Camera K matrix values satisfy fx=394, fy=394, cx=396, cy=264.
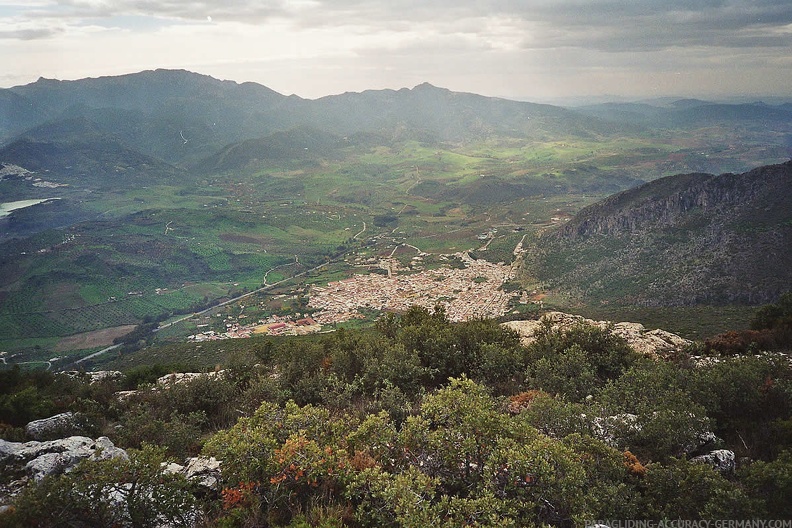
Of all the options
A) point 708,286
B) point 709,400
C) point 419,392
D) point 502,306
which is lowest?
point 502,306

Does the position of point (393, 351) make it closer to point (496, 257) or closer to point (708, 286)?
point (708, 286)

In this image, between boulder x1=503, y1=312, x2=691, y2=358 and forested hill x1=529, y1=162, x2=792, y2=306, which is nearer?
boulder x1=503, y1=312, x2=691, y2=358

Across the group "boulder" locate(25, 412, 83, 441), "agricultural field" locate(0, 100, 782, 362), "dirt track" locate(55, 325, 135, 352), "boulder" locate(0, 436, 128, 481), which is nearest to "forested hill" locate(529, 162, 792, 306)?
"agricultural field" locate(0, 100, 782, 362)

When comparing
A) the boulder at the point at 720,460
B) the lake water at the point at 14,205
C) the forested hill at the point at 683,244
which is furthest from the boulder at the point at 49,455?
the lake water at the point at 14,205

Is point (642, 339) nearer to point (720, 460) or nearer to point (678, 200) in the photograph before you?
point (720, 460)

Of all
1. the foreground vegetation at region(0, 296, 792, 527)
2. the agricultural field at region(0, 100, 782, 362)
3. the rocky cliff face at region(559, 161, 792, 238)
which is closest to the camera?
the foreground vegetation at region(0, 296, 792, 527)

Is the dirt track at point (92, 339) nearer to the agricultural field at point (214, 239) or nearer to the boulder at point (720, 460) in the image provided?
the agricultural field at point (214, 239)

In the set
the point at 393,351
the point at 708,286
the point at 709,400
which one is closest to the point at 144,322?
the point at 393,351

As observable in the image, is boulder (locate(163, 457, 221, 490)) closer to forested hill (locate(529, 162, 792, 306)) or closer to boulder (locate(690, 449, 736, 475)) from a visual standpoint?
boulder (locate(690, 449, 736, 475))
